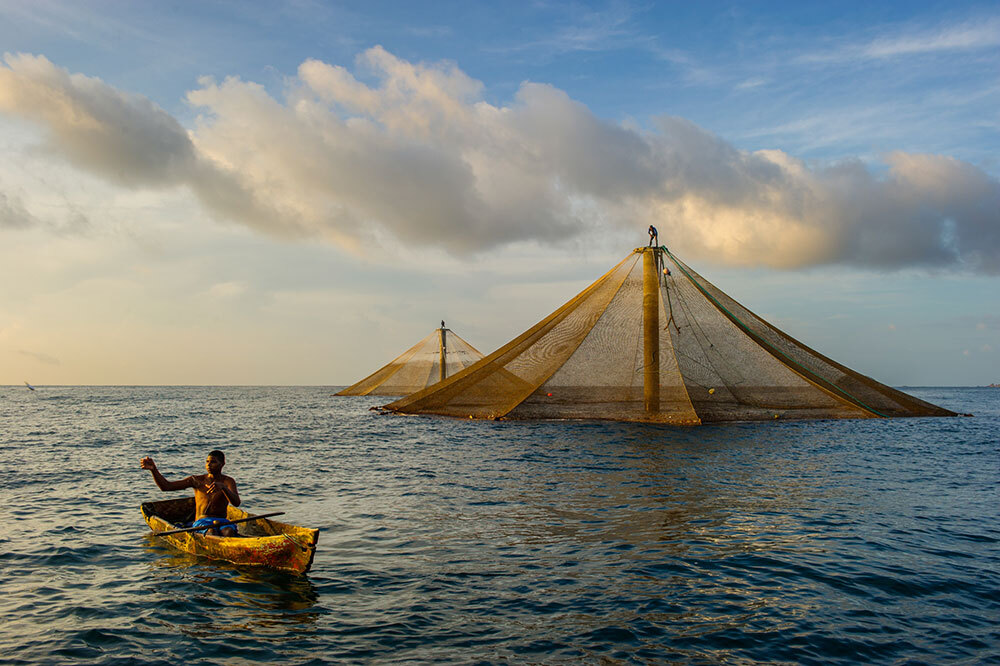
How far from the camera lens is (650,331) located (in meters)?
35.8

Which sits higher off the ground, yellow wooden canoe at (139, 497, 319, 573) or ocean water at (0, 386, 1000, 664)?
yellow wooden canoe at (139, 497, 319, 573)

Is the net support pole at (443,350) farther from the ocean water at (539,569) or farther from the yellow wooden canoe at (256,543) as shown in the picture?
the yellow wooden canoe at (256,543)

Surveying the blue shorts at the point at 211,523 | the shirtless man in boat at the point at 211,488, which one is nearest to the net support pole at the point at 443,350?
the shirtless man in boat at the point at 211,488

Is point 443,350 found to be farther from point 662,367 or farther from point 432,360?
point 662,367

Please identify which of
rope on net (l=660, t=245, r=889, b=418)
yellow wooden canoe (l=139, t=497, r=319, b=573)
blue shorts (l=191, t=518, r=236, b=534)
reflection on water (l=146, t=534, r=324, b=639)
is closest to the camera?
reflection on water (l=146, t=534, r=324, b=639)

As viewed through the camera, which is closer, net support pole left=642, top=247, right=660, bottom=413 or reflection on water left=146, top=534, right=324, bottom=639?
reflection on water left=146, top=534, right=324, bottom=639

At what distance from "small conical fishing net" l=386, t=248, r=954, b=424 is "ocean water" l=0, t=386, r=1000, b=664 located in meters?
9.37

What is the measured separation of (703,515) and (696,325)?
21300 mm

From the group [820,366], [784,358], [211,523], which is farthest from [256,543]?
[820,366]

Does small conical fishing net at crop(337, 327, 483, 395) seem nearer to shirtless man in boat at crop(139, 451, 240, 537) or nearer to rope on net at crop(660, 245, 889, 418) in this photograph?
rope on net at crop(660, 245, 889, 418)

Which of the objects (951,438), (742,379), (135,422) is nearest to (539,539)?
(742,379)

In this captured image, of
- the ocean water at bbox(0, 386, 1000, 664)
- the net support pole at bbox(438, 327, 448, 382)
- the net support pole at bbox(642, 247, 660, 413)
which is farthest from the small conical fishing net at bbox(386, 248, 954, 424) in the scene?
the net support pole at bbox(438, 327, 448, 382)

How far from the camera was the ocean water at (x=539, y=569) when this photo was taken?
8.87 meters

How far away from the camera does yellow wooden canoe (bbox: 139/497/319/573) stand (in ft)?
37.3
